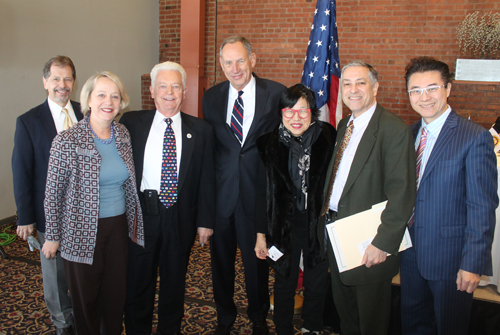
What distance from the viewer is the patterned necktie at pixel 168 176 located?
219 centimetres

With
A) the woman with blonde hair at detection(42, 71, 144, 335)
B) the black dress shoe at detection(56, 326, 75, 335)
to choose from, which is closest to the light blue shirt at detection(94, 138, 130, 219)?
the woman with blonde hair at detection(42, 71, 144, 335)

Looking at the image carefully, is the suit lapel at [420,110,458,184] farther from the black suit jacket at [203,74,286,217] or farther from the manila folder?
the black suit jacket at [203,74,286,217]

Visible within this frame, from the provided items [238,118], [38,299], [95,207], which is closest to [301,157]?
[238,118]

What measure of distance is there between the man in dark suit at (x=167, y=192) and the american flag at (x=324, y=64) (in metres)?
1.27

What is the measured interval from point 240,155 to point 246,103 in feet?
1.25

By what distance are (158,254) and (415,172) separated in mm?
1556

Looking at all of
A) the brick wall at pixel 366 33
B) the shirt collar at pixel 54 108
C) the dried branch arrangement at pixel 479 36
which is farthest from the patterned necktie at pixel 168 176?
the dried branch arrangement at pixel 479 36

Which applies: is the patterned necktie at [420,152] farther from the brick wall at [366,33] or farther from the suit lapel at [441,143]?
the brick wall at [366,33]

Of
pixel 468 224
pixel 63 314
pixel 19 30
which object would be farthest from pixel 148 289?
pixel 19 30

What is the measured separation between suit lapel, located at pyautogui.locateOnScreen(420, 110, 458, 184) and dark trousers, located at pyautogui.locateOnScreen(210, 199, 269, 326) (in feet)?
3.68

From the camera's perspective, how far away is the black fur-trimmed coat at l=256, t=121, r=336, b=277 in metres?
2.10

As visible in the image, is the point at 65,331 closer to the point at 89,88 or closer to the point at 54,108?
the point at 54,108

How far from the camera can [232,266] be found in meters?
2.51

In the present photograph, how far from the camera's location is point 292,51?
6781mm
